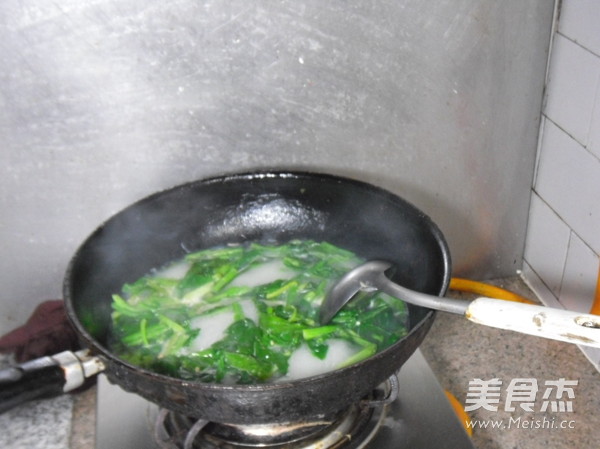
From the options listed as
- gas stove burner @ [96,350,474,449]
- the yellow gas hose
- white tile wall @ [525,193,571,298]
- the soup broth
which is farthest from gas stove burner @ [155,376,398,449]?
white tile wall @ [525,193,571,298]

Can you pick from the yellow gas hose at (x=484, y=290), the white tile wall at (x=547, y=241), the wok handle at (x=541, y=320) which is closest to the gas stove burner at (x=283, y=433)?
the wok handle at (x=541, y=320)

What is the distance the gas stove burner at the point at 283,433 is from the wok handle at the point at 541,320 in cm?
35

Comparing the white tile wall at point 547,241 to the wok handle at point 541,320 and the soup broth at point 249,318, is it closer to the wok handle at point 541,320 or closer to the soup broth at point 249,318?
the soup broth at point 249,318

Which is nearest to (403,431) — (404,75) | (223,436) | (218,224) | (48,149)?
(223,436)

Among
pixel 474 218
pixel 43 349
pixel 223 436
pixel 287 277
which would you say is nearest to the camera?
pixel 223 436

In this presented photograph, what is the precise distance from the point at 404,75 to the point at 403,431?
69cm

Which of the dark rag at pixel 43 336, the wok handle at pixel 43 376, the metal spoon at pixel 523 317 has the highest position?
the metal spoon at pixel 523 317

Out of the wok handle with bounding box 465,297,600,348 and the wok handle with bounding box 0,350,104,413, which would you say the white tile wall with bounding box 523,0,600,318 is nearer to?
the wok handle with bounding box 465,297,600,348

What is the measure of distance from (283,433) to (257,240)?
1.39 feet

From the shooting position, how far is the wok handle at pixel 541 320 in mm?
795

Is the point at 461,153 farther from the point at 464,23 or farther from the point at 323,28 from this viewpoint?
the point at 323,28

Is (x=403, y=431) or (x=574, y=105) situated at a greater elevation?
(x=574, y=105)

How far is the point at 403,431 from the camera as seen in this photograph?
114 cm

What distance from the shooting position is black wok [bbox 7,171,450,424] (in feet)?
2.85
